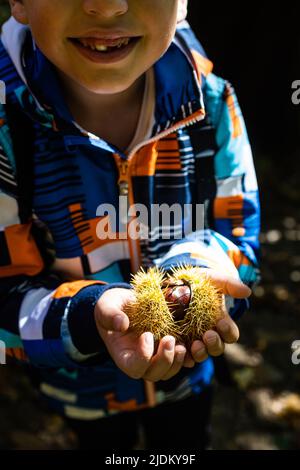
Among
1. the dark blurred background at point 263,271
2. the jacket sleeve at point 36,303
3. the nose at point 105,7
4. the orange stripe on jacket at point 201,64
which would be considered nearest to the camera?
the nose at point 105,7

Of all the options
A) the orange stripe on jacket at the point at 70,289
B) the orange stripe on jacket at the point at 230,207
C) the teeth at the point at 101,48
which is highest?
the teeth at the point at 101,48

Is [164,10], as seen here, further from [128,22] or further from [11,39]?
[11,39]

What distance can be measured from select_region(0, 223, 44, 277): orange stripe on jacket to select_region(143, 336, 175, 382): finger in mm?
428

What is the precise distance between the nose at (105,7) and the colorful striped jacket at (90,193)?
10.4 inches

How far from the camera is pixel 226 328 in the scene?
3.88ft

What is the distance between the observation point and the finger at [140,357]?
109 cm

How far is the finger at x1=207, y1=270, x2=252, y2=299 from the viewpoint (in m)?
1.22

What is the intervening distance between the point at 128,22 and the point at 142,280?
1.71 ft

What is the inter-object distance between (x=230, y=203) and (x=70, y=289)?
0.47 meters

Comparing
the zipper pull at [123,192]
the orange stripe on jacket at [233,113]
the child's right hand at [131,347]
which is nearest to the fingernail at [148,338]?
the child's right hand at [131,347]

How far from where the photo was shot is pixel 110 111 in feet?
4.56

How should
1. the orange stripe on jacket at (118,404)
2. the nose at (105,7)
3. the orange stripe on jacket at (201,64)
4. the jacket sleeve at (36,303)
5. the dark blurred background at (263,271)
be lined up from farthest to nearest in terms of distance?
the dark blurred background at (263,271) < the orange stripe on jacket at (118,404) < the orange stripe on jacket at (201,64) < the jacket sleeve at (36,303) < the nose at (105,7)

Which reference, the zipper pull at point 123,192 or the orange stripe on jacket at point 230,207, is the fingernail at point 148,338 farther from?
the orange stripe on jacket at point 230,207

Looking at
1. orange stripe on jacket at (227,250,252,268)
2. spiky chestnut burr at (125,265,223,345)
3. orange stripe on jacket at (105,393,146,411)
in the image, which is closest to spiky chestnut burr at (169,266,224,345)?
spiky chestnut burr at (125,265,223,345)
